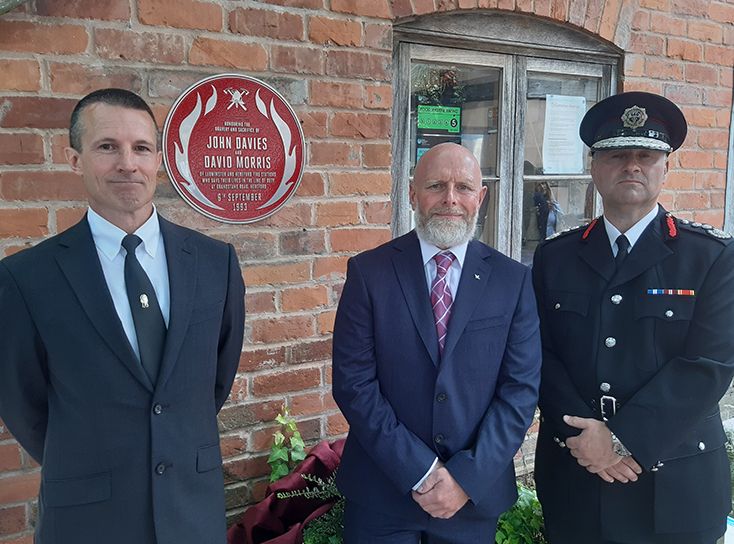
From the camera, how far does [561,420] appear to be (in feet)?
7.37

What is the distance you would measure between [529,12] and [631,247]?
1734 mm

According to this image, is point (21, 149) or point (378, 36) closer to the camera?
point (21, 149)

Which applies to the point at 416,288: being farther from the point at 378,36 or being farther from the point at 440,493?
the point at 378,36

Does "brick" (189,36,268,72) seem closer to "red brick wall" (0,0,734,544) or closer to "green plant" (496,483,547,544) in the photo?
"red brick wall" (0,0,734,544)

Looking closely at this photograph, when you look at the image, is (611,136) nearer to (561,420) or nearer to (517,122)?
(561,420)

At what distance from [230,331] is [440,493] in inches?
33.1

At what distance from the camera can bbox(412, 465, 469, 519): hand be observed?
1970 mm

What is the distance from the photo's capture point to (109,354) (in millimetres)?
1754

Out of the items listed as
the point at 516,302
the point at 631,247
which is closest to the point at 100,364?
the point at 516,302

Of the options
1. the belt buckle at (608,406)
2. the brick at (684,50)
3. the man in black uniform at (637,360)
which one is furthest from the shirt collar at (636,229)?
the brick at (684,50)

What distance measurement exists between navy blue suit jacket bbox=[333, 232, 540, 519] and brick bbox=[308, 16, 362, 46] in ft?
4.09

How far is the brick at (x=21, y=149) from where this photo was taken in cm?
228

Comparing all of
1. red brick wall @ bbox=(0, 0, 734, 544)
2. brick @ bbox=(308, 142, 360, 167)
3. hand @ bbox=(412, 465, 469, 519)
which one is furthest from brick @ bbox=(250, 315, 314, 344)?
hand @ bbox=(412, 465, 469, 519)

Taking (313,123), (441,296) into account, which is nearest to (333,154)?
(313,123)
